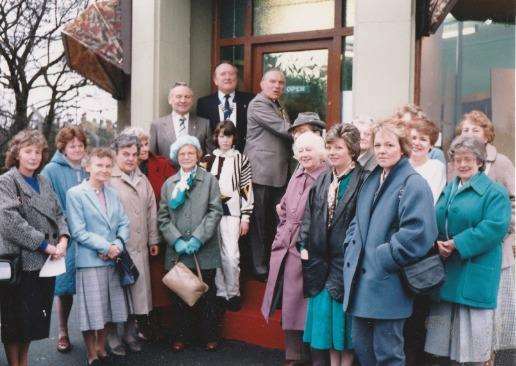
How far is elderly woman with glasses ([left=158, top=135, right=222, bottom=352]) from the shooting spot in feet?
18.2

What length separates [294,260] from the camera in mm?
4918

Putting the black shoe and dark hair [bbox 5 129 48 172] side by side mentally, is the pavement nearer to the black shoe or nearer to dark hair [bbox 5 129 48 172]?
the black shoe

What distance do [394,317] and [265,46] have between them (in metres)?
4.64

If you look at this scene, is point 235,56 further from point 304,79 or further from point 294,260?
point 294,260

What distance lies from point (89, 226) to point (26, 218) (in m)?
0.63

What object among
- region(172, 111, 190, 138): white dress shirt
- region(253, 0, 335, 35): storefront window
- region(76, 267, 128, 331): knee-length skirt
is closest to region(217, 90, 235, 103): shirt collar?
region(172, 111, 190, 138): white dress shirt

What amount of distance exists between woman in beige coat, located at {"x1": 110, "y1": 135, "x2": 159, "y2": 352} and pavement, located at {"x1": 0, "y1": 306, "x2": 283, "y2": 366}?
243 mm

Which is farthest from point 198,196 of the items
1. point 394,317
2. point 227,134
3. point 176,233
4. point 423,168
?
point 394,317

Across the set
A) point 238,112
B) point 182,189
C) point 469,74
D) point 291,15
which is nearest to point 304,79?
point 291,15

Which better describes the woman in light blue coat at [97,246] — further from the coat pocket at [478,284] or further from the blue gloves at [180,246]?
the coat pocket at [478,284]

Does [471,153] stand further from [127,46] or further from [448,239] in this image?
[127,46]

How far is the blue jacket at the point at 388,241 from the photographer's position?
12.3 feet

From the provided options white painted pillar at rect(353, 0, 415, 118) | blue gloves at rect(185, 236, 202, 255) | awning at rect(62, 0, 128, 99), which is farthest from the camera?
awning at rect(62, 0, 128, 99)

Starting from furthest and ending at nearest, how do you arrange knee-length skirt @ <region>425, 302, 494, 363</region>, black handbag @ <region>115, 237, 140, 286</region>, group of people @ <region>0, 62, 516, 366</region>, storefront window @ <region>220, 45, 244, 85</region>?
→ storefront window @ <region>220, 45, 244, 85</region>
black handbag @ <region>115, 237, 140, 286</region>
knee-length skirt @ <region>425, 302, 494, 363</region>
group of people @ <region>0, 62, 516, 366</region>
